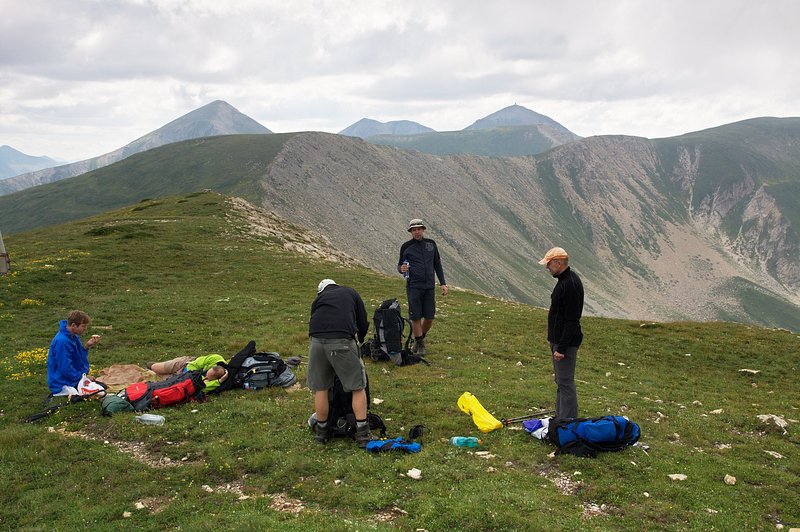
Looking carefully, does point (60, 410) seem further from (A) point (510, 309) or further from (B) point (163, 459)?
(A) point (510, 309)

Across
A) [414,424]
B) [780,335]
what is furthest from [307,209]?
[414,424]

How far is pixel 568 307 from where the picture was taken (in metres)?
10.7

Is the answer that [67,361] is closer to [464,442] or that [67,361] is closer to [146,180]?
[464,442]

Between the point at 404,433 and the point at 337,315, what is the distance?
3409mm

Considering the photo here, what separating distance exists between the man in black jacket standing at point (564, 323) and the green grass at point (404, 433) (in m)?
1.39

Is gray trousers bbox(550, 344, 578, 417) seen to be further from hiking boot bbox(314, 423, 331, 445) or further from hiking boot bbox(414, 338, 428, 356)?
hiking boot bbox(414, 338, 428, 356)

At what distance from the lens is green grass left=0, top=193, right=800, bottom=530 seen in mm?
8047

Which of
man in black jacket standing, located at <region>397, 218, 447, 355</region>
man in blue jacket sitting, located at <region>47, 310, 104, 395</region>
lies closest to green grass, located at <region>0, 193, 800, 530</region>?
man in blue jacket sitting, located at <region>47, 310, 104, 395</region>

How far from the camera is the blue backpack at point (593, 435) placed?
1016cm

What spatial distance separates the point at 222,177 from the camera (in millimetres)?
135625

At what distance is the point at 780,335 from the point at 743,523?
79.3 feet

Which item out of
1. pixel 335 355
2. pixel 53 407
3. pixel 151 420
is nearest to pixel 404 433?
pixel 335 355

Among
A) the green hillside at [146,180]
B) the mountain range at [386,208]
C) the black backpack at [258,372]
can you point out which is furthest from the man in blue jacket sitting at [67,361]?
the green hillside at [146,180]

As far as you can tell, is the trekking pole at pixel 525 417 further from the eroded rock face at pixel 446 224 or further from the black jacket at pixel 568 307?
the eroded rock face at pixel 446 224
